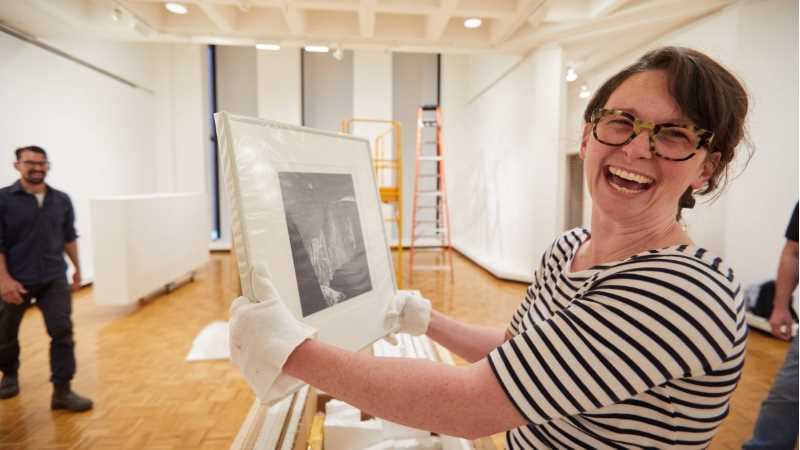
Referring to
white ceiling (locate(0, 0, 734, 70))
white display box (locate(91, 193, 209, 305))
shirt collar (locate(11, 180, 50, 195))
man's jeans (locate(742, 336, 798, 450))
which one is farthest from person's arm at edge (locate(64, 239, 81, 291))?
man's jeans (locate(742, 336, 798, 450))

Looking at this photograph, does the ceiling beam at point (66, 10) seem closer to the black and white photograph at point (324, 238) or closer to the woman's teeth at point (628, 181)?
the black and white photograph at point (324, 238)

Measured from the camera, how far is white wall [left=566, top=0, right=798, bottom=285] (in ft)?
10.8

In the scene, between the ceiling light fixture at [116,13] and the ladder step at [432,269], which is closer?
the ceiling light fixture at [116,13]

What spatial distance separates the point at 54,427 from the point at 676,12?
535cm

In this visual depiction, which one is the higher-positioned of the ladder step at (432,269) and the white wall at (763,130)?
the white wall at (763,130)

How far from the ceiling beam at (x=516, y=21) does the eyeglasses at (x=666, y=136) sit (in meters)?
3.58

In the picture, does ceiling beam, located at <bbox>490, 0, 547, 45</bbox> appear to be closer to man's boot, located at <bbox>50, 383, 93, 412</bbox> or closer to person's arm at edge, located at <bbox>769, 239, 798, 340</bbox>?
person's arm at edge, located at <bbox>769, 239, 798, 340</bbox>

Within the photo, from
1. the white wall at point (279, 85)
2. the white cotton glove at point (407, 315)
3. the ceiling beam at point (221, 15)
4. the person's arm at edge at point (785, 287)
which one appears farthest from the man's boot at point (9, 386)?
the white wall at point (279, 85)

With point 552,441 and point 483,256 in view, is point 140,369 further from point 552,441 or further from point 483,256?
point 483,256

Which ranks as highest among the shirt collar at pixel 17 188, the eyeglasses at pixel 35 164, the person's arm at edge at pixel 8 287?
the eyeglasses at pixel 35 164

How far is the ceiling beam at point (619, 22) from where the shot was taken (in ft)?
11.8

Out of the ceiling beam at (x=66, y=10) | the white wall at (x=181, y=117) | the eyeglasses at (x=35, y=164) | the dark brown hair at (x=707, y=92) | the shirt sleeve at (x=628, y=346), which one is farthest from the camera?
the white wall at (x=181, y=117)

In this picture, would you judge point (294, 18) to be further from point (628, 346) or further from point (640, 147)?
point (628, 346)

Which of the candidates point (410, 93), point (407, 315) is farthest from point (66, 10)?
point (410, 93)
